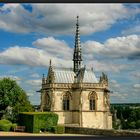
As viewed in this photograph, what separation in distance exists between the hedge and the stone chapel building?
15.4 feet

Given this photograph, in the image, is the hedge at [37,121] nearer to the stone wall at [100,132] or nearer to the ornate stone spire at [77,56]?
the stone wall at [100,132]

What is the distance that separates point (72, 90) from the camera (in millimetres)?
28812

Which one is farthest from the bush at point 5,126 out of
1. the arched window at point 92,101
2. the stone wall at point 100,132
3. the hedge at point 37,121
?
the arched window at point 92,101

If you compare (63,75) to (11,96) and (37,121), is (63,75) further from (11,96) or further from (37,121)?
(37,121)

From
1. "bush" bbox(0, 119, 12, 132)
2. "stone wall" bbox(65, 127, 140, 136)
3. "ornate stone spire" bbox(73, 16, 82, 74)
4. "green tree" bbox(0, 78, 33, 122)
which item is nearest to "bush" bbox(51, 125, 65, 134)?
"stone wall" bbox(65, 127, 140, 136)

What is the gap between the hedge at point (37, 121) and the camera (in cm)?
2213

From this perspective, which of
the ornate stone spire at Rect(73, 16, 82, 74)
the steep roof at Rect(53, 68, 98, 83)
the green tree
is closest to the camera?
the green tree

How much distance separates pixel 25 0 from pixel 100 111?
19.3m

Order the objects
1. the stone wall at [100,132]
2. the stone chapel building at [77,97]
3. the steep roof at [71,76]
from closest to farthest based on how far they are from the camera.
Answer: the stone wall at [100,132], the stone chapel building at [77,97], the steep roof at [71,76]

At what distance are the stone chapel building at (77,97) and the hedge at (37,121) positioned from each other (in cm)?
468

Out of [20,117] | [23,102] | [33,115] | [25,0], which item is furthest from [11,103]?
[25,0]

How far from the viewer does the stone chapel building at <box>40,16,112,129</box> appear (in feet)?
92.8

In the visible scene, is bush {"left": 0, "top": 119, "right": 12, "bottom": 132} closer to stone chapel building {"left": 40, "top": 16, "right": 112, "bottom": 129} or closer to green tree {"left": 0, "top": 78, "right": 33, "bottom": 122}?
green tree {"left": 0, "top": 78, "right": 33, "bottom": 122}

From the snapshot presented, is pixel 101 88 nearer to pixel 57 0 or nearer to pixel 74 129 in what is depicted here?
pixel 74 129
